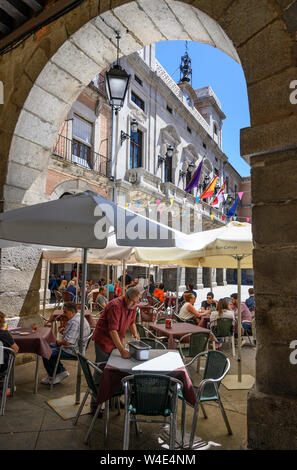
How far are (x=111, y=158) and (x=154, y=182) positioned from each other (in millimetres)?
2893

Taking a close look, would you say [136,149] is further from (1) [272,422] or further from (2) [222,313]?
(1) [272,422]

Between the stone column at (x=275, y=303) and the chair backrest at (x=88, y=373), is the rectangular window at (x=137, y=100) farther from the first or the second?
the chair backrest at (x=88, y=373)

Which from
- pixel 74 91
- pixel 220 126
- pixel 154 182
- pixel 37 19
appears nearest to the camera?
pixel 37 19

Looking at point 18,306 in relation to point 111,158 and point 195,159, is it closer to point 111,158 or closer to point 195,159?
point 111,158

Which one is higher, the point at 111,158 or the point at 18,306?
the point at 111,158

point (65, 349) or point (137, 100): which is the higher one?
point (137, 100)

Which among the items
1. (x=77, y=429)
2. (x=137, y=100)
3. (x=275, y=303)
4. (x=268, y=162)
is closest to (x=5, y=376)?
(x=77, y=429)

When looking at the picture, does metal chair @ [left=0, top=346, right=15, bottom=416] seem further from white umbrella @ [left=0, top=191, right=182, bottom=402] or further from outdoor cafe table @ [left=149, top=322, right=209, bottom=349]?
outdoor cafe table @ [left=149, top=322, right=209, bottom=349]

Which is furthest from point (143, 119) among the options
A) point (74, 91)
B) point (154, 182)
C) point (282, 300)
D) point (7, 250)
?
point (282, 300)

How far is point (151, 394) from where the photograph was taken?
2.50 m

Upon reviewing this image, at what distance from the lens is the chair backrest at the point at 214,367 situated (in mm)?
3098

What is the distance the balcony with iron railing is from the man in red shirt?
33.2ft

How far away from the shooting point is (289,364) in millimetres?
2275

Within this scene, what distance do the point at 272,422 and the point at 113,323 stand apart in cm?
161
